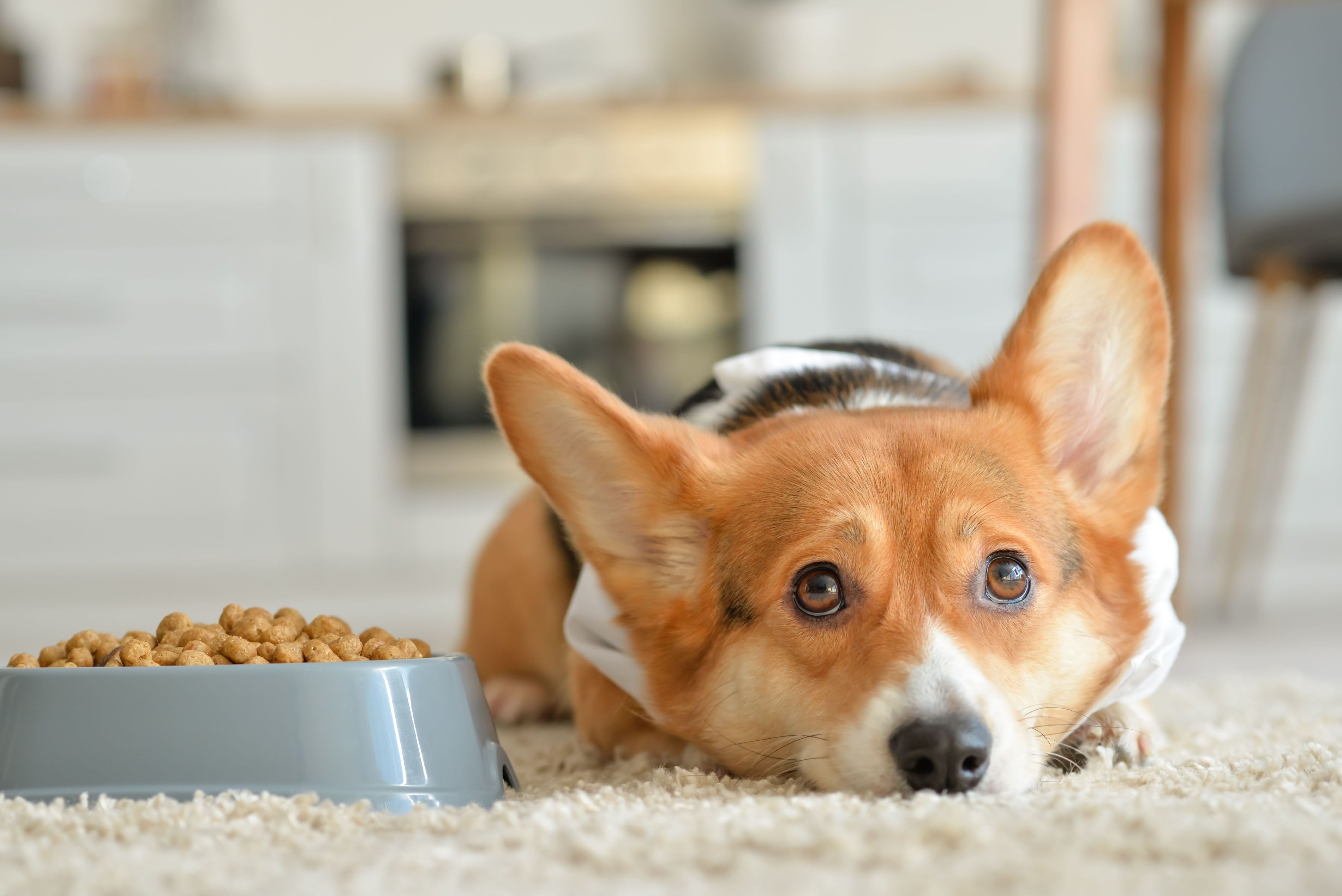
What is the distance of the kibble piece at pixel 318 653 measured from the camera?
1298 mm

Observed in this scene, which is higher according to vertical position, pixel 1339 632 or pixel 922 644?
pixel 922 644

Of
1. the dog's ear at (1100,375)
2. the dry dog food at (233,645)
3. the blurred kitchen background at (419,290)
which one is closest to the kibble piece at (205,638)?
the dry dog food at (233,645)

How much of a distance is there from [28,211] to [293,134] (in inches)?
40.9

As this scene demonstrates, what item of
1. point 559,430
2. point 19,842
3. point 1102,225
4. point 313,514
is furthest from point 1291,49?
point 313,514

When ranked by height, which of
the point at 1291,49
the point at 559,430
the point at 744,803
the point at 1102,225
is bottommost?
the point at 744,803

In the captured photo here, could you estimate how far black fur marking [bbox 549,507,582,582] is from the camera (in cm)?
184

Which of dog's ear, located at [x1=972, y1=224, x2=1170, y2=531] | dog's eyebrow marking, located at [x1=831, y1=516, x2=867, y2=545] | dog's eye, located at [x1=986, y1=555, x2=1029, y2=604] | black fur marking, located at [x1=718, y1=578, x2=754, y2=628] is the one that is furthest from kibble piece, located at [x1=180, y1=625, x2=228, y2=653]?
dog's ear, located at [x1=972, y1=224, x2=1170, y2=531]

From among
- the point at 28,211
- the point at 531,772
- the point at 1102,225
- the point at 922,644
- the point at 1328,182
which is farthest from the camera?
the point at 28,211

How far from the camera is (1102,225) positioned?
146 cm

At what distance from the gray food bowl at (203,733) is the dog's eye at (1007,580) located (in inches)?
23.8

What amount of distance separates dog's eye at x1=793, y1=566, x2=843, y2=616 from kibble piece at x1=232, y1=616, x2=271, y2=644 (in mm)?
543

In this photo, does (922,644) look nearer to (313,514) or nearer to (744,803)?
(744,803)

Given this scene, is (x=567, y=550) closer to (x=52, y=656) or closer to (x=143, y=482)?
(x=52, y=656)

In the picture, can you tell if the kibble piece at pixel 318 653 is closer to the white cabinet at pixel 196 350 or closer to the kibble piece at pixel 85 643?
the kibble piece at pixel 85 643
